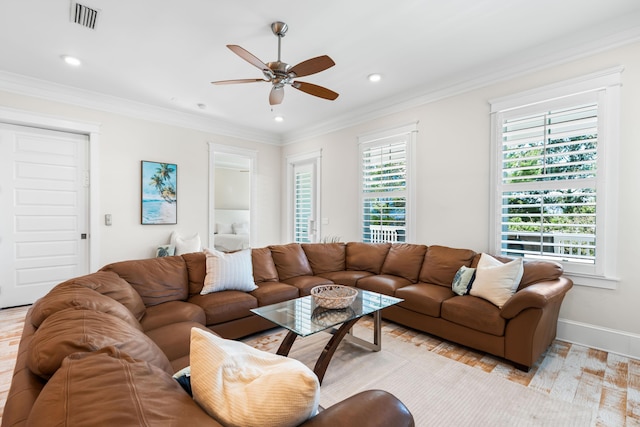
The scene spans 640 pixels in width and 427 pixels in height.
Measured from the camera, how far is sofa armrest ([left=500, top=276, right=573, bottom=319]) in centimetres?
222

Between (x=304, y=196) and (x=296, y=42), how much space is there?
10.9 ft

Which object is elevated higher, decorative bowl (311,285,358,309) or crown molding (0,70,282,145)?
crown molding (0,70,282,145)

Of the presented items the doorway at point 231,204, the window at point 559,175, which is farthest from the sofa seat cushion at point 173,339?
the doorway at point 231,204

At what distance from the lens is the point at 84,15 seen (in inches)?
96.7

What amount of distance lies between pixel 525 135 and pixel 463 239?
1.31m

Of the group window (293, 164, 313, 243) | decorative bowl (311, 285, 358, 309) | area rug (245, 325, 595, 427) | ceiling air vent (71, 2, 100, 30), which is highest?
ceiling air vent (71, 2, 100, 30)

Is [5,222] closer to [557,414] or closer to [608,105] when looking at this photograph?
[557,414]

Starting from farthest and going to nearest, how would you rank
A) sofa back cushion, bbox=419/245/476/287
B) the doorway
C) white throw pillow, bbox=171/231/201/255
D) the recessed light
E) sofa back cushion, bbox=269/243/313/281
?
1. the doorway
2. white throw pillow, bbox=171/231/201/255
3. sofa back cushion, bbox=269/243/313/281
4. sofa back cushion, bbox=419/245/476/287
5. the recessed light

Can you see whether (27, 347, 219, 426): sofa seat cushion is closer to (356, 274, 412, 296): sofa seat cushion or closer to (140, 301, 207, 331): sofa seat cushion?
(140, 301, 207, 331): sofa seat cushion

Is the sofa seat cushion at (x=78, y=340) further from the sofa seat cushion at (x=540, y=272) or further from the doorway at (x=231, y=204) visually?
the doorway at (x=231, y=204)

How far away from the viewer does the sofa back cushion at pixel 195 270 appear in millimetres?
2947

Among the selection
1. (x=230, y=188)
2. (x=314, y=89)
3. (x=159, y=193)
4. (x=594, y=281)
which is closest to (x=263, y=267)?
(x=314, y=89)

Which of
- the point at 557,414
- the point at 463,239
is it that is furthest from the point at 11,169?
the point at 557,414

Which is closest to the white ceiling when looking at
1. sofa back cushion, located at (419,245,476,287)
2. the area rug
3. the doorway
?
sofa back cushion, located at (419,245,476,287)
